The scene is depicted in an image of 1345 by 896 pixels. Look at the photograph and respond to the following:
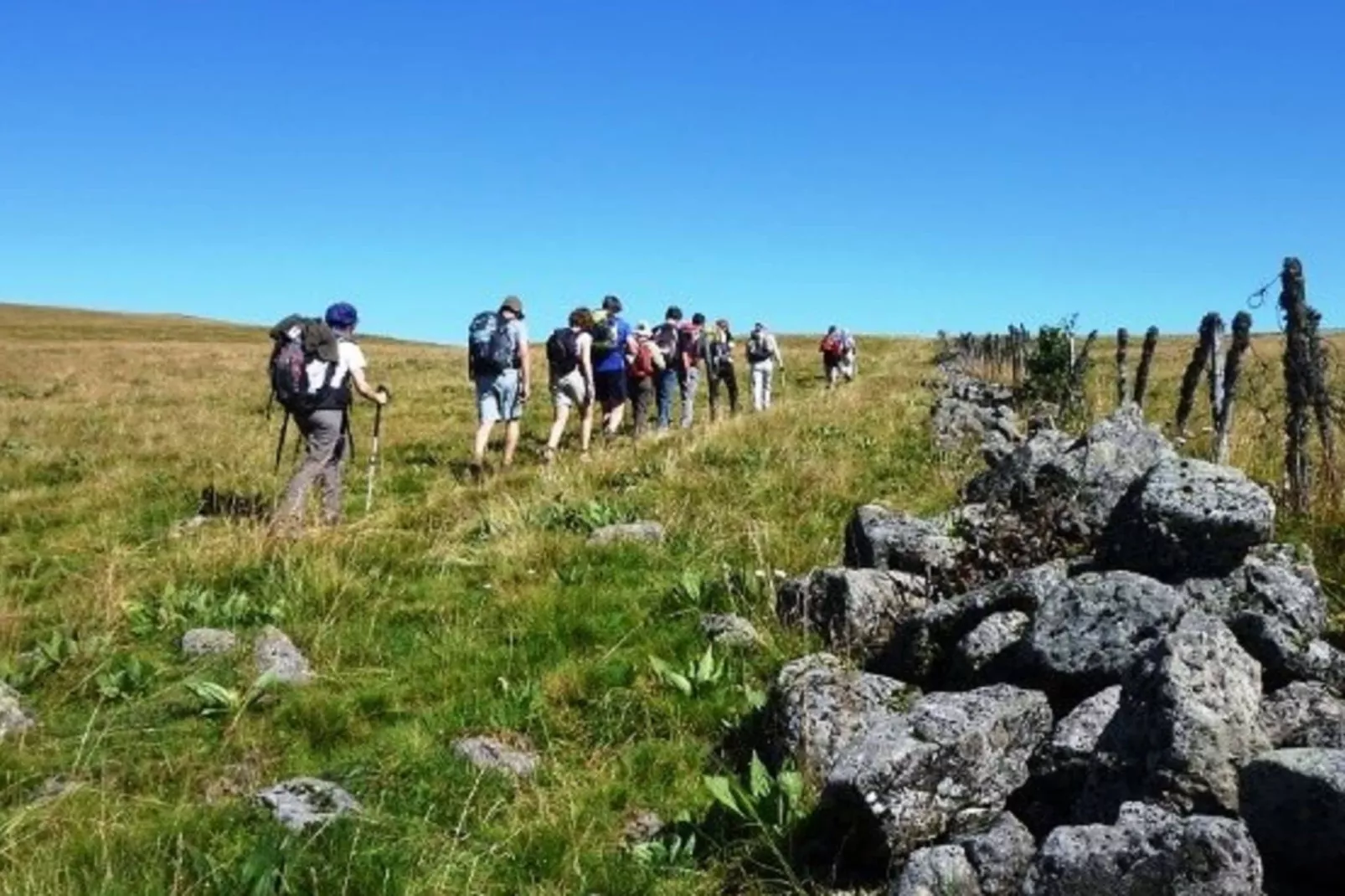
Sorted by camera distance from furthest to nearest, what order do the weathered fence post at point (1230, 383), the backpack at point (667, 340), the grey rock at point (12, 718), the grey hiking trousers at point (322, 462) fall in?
1. the backpack at point (667, 340)
2. the grey hiking trousers at point (322, 462)
3. the weathered fence post at point (1230, 383)
4. the grey rock at point (12, 718)

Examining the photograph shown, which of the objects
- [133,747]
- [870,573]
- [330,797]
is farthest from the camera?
[870,573]

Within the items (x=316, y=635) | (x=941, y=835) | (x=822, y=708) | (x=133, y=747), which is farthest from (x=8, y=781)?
(x=941, y=835)

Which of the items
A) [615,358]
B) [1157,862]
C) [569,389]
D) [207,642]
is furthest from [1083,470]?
[615,358]

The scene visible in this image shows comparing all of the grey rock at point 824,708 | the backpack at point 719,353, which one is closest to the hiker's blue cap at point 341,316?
the grey rock at point 824,708

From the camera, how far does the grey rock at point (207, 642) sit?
26.6ft

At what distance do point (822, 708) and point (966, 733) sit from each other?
3.49 ft

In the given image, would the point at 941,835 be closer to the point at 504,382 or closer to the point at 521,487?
the point at 521,487

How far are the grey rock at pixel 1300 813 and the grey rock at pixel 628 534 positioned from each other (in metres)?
6.70

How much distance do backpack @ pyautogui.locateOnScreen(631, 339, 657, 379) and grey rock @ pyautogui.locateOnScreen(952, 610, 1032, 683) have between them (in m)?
14.3

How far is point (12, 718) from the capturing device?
685 cm

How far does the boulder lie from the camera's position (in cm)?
480

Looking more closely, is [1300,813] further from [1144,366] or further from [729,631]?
[1144,366]

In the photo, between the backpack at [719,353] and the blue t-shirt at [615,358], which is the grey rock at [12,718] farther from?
the backpack at [719,353]

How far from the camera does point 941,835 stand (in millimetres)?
4855
